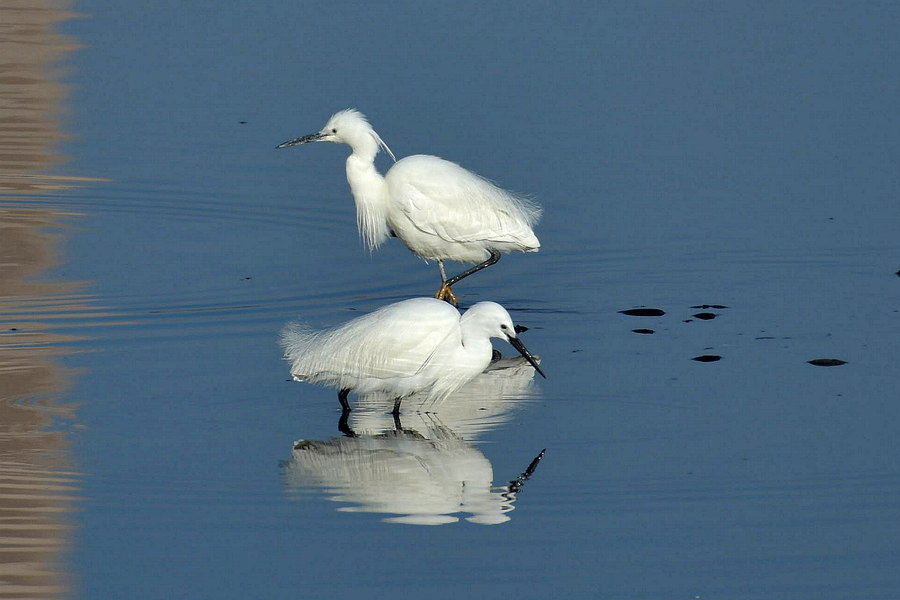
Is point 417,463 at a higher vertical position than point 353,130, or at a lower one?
lower

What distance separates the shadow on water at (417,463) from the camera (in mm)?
5574

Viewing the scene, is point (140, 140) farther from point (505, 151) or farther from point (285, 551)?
point (285, 551)

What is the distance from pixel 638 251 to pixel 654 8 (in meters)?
5.75

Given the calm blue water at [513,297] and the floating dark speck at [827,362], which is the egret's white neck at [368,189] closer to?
the calm blue water at [513,297]

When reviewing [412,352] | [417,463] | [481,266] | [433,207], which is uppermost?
[433,207]

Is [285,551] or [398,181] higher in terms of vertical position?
[398,181]

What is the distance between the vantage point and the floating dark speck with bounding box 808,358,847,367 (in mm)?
7266

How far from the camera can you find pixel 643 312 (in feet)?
26.9

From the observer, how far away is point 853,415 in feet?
21.5

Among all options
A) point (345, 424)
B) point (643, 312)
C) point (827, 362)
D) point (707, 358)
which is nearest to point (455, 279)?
point (643, 312)

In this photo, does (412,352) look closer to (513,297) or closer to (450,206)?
(513,297)

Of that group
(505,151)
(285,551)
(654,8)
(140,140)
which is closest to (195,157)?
(140,140)

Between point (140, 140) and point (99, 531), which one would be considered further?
point (140, 140)

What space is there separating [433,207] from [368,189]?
1.48ft
